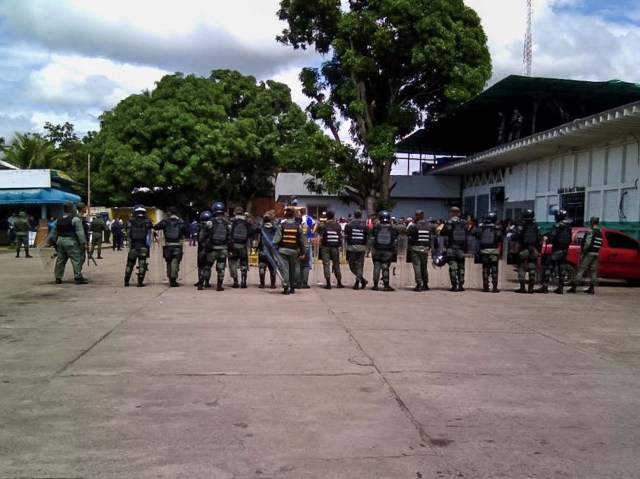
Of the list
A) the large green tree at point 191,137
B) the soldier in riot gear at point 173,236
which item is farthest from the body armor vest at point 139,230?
the large green tree at point 191,137

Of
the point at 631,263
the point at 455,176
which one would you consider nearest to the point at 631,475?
the point at 631,263

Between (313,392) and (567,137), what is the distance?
672 inches

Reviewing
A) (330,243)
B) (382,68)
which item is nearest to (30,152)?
(382,68)

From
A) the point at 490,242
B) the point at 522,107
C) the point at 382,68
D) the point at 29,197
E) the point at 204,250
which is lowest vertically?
the point at 204,250

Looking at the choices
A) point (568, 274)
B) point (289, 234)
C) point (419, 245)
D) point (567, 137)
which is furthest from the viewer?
point (567, 137)

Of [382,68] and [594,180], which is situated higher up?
[382,68]

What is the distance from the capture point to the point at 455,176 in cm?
3472

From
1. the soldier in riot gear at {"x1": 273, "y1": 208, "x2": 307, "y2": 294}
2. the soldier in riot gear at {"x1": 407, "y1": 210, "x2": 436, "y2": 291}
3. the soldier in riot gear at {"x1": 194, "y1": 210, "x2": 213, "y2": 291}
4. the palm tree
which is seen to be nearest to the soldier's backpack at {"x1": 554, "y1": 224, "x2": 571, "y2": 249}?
the soldier in riot gear at {"x1": 407, "y1": 210, "x2": 436, "y2": 291}

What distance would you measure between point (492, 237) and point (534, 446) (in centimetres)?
956

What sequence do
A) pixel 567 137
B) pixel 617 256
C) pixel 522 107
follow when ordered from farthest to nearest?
1. pixel 522 107
2. pixel 567 137
3. pixel 617 256

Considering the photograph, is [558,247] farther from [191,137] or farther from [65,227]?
[191,137]

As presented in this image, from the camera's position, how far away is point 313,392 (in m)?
5.53

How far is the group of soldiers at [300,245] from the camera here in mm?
12914

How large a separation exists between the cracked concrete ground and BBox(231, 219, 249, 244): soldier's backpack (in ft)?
9.37
